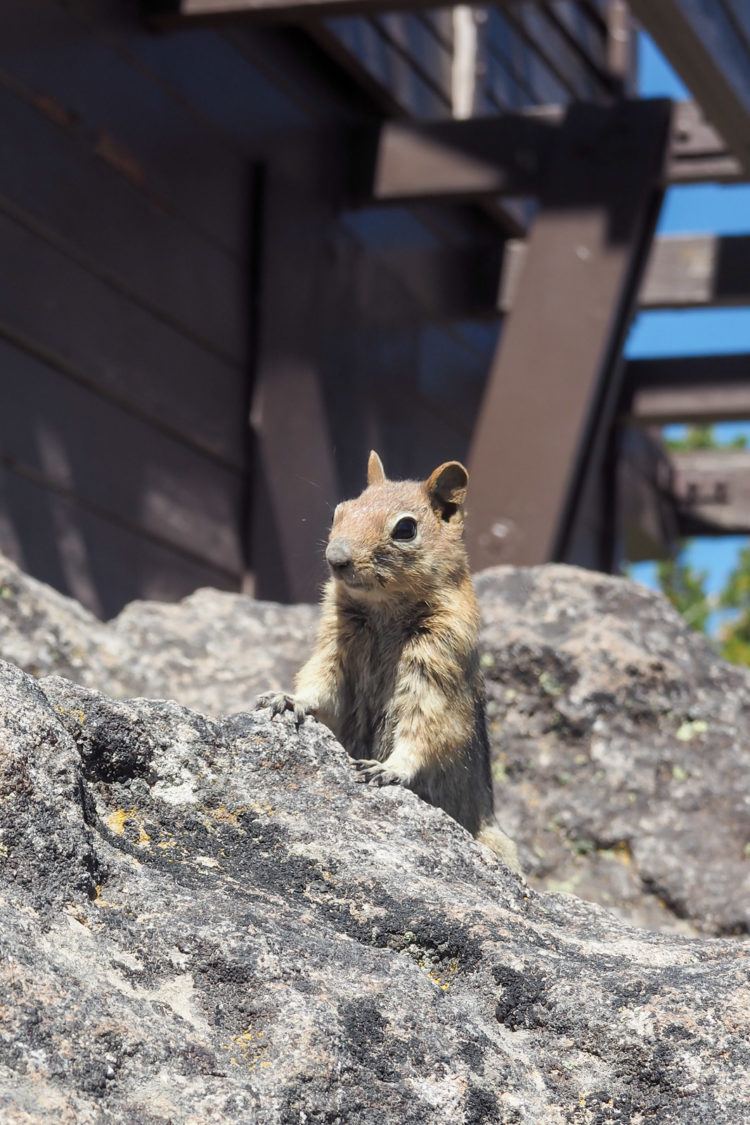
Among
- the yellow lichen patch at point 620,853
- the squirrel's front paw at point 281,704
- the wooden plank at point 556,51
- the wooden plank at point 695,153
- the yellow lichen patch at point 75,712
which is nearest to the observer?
the yellow lichen patch at point 75,712

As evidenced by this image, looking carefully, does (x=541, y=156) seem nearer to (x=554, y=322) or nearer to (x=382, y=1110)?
(x=554, y=322)

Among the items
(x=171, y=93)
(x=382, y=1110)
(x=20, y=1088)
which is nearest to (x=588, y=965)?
(x=382, y=1110)

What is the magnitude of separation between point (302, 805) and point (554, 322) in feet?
17.8

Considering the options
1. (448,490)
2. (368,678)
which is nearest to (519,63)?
(448,490)

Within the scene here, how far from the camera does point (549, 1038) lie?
2654mm

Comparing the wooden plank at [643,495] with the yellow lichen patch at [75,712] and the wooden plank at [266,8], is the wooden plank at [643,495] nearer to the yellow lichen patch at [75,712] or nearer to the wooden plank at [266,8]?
the wooden plank at [266,8]

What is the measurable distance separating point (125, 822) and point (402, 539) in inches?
55.9

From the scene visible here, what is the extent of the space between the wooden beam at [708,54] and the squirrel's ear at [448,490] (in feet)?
10.3

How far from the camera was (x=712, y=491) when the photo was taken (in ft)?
41.4

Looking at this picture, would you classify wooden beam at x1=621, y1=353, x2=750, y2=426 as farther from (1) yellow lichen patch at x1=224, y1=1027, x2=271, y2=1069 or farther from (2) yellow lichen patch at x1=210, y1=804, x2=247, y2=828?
(1) yellow lichen patch at x1=224, y1=1027, x2=271, y2=1069

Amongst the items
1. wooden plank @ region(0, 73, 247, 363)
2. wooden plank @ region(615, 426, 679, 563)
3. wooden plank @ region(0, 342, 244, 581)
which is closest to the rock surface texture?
wooden plank @ region(0, 342, 244, 581)

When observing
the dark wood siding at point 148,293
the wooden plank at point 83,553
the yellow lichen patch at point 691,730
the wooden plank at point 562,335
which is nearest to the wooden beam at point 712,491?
the dark wood siding at point 148,293

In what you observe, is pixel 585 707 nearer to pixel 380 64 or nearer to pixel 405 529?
pixel 405 529

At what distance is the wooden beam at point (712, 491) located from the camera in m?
12.5
